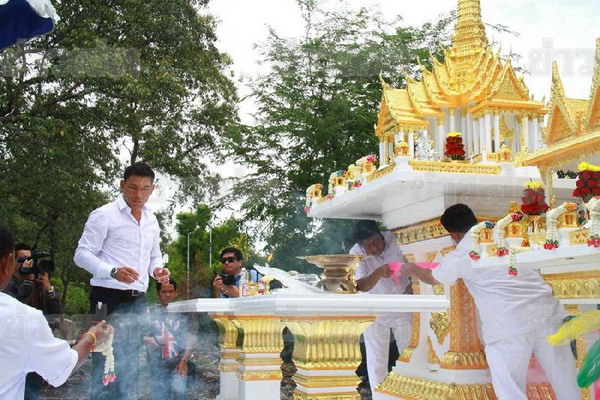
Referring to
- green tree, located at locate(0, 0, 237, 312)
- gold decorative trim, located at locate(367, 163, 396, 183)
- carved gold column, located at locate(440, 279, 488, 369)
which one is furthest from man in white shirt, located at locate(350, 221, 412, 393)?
green tree, located at locate(0, 0, 237, 312)

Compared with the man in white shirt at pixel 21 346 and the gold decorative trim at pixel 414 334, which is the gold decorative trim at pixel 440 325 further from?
the man in white shirt at pixel 21 346

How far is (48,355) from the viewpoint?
2.47 metres

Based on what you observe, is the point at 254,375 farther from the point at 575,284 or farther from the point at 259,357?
the point at 575,284

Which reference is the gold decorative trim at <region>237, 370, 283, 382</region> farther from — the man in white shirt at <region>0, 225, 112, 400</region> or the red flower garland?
the red flower garland

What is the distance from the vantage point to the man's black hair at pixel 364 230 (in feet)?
22.4

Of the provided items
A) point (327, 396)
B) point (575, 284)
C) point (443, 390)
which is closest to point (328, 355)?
point (327, 396)

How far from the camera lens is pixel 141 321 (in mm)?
4566

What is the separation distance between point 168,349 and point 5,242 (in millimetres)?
3469

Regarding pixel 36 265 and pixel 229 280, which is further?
pixel 229 280

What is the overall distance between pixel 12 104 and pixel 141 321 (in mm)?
7498

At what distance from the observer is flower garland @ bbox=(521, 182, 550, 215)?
4828 millimetres

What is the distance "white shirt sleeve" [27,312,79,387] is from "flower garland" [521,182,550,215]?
337cm

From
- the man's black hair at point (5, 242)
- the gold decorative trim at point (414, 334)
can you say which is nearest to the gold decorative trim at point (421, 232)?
the gold decorative trim at point (414, 334)

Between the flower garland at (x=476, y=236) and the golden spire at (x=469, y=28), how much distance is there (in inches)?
117
